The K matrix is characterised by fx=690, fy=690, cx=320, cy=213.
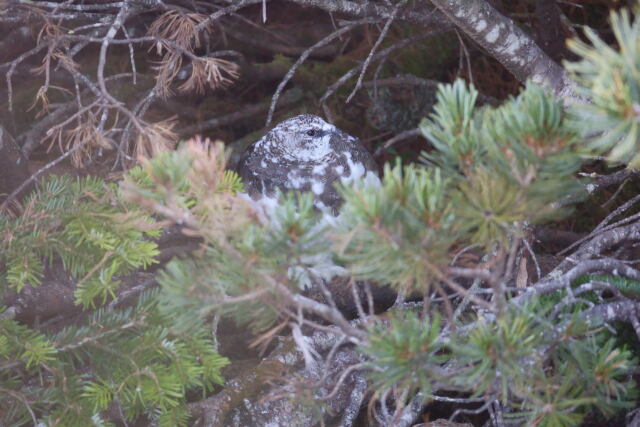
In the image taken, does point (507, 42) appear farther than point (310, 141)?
No

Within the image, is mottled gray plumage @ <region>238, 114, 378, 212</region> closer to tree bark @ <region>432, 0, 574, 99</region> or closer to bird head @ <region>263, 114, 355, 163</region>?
bird head @ <region>263, 114, 355, 163</region>

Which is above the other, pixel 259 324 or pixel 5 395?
pixel 259 324

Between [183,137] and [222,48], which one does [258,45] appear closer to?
[222,48]

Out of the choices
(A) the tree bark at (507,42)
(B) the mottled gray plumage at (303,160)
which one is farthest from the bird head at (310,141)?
(A) the tree bark at (507,42)

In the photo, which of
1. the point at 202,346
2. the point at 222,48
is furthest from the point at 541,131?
the point at 222,48

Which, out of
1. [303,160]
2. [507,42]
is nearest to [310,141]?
[303,160]

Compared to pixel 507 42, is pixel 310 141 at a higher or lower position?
lower

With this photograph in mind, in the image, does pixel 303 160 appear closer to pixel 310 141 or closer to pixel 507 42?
pixel 310 141

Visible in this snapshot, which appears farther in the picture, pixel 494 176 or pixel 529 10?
pixel 529 10
